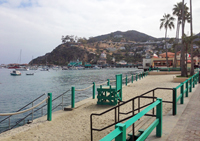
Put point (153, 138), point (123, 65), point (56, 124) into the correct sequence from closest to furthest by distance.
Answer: point (153, 138) < point (56, 124) < point (123, 65)

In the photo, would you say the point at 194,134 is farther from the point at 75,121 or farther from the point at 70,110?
the point at 70,110

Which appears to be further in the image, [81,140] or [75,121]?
[75,121]

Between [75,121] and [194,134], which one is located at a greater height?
[194,134]

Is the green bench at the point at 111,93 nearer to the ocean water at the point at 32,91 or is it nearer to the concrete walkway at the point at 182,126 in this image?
the ocean water at the point at 32,91

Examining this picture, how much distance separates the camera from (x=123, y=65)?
194375 millimetres

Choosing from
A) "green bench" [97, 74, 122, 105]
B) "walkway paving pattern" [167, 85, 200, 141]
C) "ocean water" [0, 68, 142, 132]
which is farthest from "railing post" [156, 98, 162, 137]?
"ocean water" [0, 68, 142, 132]

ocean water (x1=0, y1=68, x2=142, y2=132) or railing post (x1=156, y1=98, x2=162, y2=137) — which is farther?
ocean water (x1=0, y1=68, x2=142, y2=132)

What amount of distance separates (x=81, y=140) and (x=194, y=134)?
327 cm

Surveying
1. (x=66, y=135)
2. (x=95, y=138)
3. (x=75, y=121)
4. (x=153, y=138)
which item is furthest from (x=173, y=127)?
(x=75, y=121)

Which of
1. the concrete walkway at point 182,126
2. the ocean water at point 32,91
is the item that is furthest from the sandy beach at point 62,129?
the ocean water at point 32,91

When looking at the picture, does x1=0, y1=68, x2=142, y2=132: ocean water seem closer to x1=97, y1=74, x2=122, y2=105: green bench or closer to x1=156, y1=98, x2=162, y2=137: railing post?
x1=97, y1=74, x2=122, y2=105: green bench

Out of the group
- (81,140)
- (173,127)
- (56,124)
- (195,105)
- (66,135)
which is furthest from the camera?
(195,105)

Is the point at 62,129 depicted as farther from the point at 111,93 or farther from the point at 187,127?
the point at 187,127

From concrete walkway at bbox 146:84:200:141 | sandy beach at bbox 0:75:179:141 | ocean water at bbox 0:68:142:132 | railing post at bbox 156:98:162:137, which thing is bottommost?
ocean water at bbox 0:68:142:132
